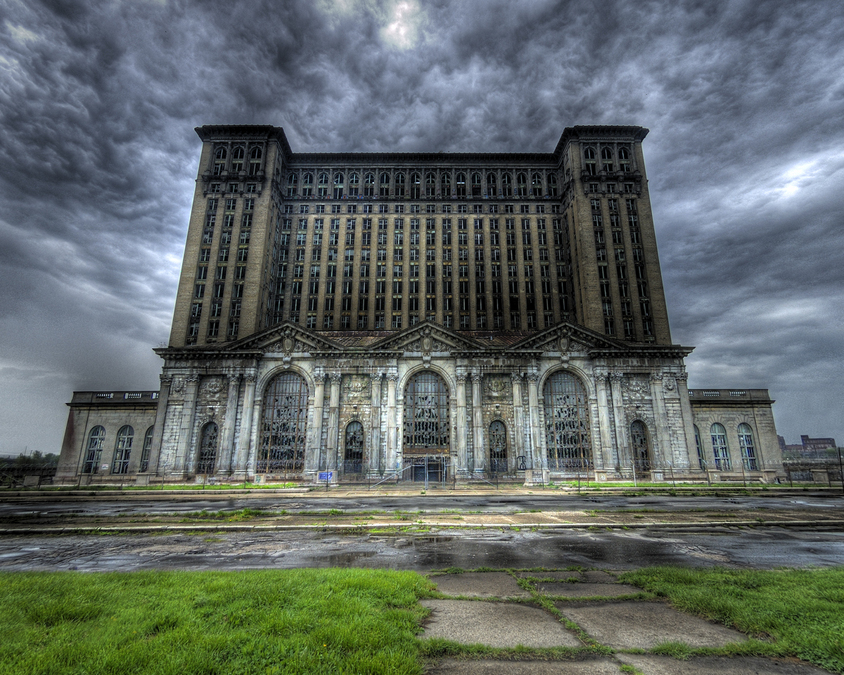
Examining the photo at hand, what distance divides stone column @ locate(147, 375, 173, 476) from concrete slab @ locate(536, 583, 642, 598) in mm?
50184

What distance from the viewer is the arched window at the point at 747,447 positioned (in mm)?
52906

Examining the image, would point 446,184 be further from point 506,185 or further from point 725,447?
point 725,447

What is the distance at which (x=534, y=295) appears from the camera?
67.8 metres

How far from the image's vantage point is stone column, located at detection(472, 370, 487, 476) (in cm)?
4469

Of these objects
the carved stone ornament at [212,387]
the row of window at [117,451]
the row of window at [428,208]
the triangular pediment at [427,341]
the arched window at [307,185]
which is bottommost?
the row of window at [117,451]

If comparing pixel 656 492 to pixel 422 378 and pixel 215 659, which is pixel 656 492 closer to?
pixel 422 378

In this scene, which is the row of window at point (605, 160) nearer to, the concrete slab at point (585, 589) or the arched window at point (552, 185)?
the arched window at point (552, 185)

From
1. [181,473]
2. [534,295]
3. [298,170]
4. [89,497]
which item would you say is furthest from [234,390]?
[534,295]

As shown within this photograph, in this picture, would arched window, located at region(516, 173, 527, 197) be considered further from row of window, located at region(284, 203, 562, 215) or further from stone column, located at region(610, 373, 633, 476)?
stone column, located at region(610, 373, 633, 476)

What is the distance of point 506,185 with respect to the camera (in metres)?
72.9

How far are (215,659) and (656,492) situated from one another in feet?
114

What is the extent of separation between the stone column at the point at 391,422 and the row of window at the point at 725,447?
39849 mm

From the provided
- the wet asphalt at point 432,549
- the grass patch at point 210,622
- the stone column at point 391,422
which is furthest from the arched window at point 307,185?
the grass patch at point 210,622

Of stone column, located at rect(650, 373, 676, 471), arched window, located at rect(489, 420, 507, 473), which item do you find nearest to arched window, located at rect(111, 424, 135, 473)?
arched window, located at rect(489, 420, 507, 473)
